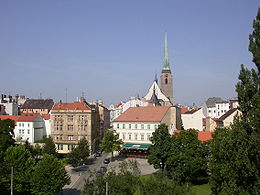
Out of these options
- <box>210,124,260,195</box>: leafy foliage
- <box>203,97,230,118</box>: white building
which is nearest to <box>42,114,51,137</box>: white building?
<box>210,124,260,195</box>: leafy foliage

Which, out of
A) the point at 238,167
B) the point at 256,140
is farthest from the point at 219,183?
the point at 256,140

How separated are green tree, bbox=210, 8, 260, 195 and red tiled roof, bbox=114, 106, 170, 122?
3910 centimetres

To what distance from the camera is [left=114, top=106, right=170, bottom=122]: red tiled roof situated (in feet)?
208

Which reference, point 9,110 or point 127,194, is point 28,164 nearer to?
point 127,194

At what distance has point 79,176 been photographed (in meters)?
47.5

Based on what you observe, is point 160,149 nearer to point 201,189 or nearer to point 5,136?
point 201,189

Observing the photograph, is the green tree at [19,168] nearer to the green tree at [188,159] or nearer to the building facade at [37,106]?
the green tree at [188,159]

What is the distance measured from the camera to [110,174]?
25578 millimetres

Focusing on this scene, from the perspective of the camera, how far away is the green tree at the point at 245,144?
70.3ft

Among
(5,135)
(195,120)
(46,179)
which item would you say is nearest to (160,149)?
(46,179)

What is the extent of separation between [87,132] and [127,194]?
4615 cm

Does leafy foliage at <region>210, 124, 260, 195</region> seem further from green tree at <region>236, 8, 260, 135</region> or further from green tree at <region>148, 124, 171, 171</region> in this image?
green tree at <region>148, 124, 171, 171</region>

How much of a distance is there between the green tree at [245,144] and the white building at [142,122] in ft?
127

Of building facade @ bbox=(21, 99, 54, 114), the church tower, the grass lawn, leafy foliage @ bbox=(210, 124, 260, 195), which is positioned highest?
the church tower
